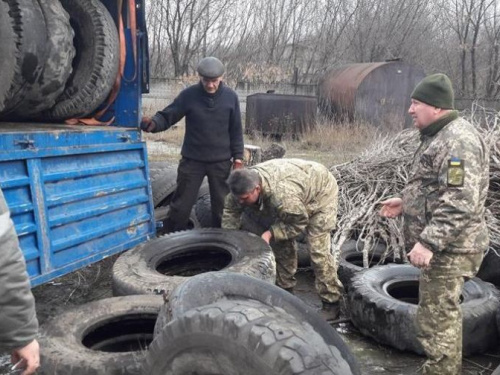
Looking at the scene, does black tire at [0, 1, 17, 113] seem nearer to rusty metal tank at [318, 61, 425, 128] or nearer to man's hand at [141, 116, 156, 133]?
man's hand at [141, 116, 156, 133]

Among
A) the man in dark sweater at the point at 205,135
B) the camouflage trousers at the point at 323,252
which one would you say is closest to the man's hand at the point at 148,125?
the man in dark sweater at the point at 205,135

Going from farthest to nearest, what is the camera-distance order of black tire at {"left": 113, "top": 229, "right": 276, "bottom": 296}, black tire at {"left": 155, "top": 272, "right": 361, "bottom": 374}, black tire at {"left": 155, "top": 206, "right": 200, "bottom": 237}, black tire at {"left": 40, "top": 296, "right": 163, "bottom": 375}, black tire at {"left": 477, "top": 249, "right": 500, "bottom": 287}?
black tire at {"left": 155, "top": 206, "right": 200, "bottom": 237}
black tire at {"left": 477, "top": 249, "right": 500, "bottom": 287}
black tire at {"left": 113, "top": 229, "right": 276, "bottom": 296}
black tire at {"left": 40, "top": 296, "right": 163, "bottom": 375}
black tire at {"left": 155, "top": 272, "right": 361, "bottom": 374}

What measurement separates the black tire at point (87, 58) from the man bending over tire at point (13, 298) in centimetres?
304

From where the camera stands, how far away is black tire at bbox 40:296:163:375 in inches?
105

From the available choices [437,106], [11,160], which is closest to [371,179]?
[437,106]

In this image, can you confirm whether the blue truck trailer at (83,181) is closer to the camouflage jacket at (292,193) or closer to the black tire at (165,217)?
the black tire at (165,217)

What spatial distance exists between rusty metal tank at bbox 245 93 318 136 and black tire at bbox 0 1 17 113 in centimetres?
1017

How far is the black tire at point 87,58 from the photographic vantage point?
4.37m

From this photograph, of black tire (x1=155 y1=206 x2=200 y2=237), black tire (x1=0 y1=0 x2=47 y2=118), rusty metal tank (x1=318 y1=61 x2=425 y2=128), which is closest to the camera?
black tire (x1=0 y1=0 x2=47 y2=118)

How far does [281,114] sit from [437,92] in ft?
34.6

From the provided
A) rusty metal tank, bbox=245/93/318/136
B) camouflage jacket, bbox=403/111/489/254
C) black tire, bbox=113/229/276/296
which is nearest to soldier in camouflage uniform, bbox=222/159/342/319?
black tire, bbox=113/229/276/296

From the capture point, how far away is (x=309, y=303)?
15.0 ft

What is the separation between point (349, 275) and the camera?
4691 mm

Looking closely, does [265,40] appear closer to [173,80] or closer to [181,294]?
[173,80]
